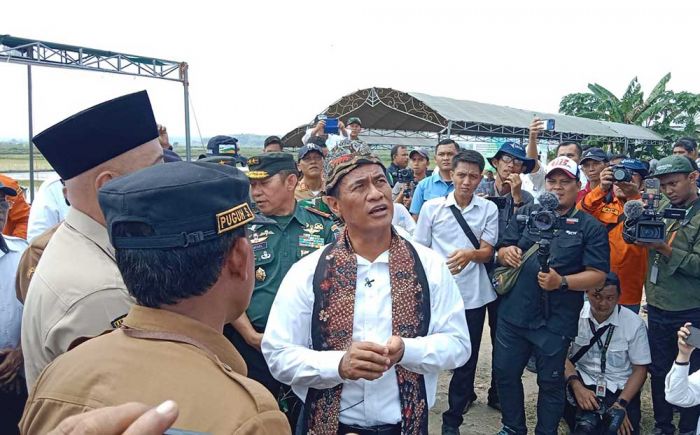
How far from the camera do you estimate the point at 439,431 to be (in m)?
3.92

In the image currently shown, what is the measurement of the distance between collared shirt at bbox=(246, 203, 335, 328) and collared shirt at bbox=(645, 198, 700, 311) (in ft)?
8.33

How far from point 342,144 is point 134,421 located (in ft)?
6.34

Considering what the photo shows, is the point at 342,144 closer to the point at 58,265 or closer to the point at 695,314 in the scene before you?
the point at 58,265

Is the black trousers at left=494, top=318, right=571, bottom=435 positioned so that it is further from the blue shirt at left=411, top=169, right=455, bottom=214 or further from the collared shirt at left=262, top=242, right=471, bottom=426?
the blue shirt at left=411, top=169, right=455, bottom=214

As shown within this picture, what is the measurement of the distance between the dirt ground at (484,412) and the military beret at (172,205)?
3.35 metres

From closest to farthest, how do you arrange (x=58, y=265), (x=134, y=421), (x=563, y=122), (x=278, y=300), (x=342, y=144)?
1. (x=134, y=421)
2. (x=58, y=265)
3. (x=278, y=300)
4. (x=342, y=144)
5. (x=563, y=122)

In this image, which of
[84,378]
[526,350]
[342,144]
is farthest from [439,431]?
[84,378]

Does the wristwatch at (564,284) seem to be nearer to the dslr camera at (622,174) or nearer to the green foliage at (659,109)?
the dslr camera at (622,174)

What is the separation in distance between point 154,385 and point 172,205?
0.39 metres

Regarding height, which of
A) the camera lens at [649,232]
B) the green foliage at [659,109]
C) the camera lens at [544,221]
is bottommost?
the camera lens at [649,232]

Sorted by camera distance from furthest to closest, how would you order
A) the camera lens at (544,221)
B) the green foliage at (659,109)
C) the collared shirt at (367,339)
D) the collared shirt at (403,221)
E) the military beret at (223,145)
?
the green foliage at (659,109) < the military beret at (223,145) < the collared shirt at (403,221) < the camera lens at (544,221) < the collared shirt at (367,339)

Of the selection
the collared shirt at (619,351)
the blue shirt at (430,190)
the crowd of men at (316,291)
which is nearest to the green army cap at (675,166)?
the crowd of men at (316,291)

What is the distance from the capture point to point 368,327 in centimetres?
213

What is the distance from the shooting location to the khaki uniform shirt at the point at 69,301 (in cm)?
151
